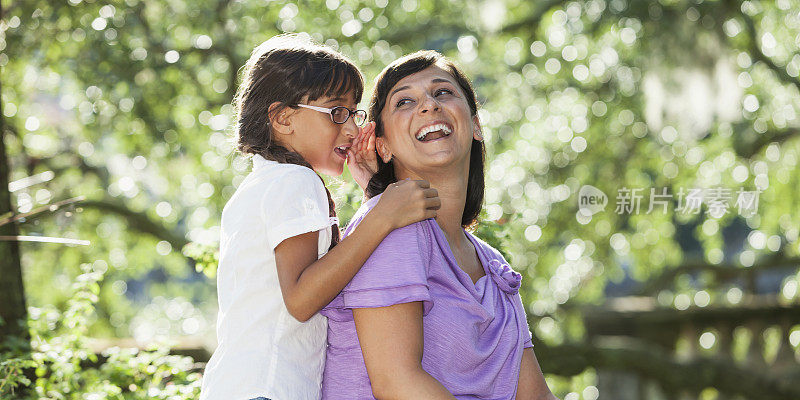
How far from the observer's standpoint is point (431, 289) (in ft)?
6.97

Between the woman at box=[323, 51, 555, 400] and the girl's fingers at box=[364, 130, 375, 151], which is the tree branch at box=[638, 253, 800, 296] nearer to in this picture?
the woman at box=[323, 51, 555, 400]

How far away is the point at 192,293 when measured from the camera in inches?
393

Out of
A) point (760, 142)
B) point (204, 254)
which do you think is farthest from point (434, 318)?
point (760, 142)

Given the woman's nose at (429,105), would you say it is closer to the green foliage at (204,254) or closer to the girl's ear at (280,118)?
the girl's ear at (280,118)

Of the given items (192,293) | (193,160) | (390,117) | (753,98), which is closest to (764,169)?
(753,98)

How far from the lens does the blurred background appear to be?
6445 millimetres

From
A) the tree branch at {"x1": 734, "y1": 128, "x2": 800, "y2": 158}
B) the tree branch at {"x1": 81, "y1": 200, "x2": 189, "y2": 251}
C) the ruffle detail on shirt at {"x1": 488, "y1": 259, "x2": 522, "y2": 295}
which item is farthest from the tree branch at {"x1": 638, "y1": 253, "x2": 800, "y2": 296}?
the ruffle detail on shirt at {"x1": 488, "y1": 259, "x2": 522, "y2": 295}

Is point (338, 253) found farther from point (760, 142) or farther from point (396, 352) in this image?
point (760, 142)

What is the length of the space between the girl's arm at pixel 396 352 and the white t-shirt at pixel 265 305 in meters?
0.21

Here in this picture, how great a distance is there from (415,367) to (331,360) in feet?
1.05

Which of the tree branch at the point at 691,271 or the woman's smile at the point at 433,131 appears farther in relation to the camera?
the tree branch at the point at 691,271

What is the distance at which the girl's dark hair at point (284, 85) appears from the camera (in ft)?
8.01

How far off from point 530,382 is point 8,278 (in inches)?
92.2

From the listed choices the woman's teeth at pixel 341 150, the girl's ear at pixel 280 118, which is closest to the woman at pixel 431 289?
the woman's teeth at pixel 341 150
